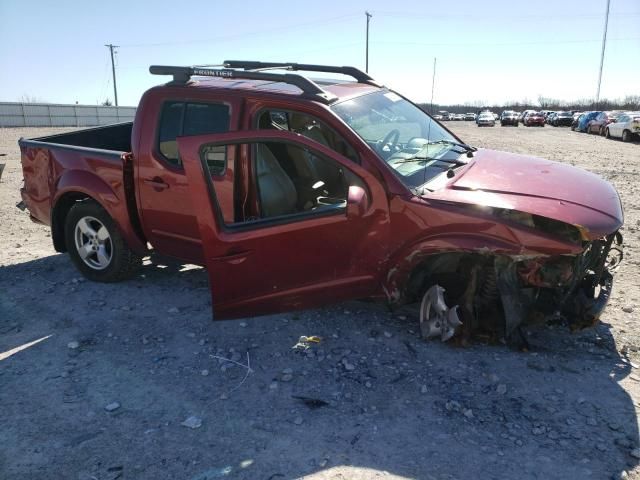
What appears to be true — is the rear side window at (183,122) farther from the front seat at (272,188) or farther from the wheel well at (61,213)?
the wheel well at (61,213)

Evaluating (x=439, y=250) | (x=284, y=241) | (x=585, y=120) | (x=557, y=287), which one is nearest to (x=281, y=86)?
(x=284, y=241)

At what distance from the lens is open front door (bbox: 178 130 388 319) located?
3666mm

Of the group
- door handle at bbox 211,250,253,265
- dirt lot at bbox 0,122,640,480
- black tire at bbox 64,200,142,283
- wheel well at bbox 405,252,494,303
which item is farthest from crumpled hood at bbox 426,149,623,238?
black tire at bbox 64,200,142,283

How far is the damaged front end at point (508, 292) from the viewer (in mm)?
3477

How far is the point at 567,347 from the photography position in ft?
12.8

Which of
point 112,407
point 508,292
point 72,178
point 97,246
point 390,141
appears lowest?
point 112,407

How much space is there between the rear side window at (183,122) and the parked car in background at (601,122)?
3145 cm

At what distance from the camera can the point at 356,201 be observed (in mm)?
3475

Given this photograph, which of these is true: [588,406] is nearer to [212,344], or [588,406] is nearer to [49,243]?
[212,344]

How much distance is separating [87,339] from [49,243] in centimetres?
320

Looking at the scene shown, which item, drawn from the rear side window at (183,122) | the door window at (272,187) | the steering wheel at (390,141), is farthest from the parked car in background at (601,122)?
the rear side window at (183,122)

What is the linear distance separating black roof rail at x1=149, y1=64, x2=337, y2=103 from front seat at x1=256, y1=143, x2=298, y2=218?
533mm

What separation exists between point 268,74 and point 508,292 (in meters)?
2.42

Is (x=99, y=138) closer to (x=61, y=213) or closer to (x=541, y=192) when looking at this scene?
(x=61, y=213)
